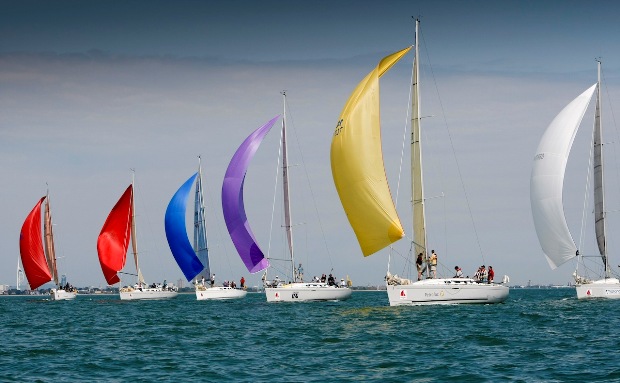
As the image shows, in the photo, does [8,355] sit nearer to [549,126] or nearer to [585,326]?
[585,326]

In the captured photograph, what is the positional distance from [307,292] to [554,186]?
1884 centimetres

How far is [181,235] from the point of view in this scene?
8456 cm

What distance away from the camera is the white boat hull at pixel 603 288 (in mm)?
49500

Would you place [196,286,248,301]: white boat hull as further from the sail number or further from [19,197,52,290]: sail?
the sail number

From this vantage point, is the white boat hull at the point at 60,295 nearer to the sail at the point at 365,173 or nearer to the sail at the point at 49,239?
the sail at the point at 49,239

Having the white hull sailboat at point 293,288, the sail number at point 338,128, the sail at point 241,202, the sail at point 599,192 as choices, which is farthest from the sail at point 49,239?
the sail at point 599,192

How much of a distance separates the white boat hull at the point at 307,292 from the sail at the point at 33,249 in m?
39.5

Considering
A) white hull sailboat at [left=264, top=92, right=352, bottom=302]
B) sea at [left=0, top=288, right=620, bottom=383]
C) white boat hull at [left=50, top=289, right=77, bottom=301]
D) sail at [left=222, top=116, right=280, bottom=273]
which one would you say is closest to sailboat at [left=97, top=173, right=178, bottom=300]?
white boat hull at [left=50, top=289, right=77, bottom=301]

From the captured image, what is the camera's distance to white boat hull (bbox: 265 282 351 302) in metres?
61.0

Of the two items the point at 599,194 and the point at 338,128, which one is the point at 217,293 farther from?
the point at 338,128

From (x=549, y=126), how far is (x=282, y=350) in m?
29.0

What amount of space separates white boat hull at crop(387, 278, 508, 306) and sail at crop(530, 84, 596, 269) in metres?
7.95

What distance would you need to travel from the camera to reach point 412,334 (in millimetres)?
31297

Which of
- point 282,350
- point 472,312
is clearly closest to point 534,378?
point 282,350
